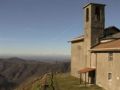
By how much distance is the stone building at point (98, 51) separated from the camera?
3222 centimetres

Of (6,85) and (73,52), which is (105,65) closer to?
(73,52)

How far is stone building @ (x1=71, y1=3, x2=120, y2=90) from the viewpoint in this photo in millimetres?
32219

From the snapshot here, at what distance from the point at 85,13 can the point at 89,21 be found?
2469mm

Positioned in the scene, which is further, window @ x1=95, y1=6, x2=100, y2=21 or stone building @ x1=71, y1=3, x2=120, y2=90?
window @ x1=95, y1=6, x2=100, y2=21

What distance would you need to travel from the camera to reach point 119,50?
1203 inches

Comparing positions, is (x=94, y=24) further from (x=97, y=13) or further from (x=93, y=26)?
(x=97, y=13)

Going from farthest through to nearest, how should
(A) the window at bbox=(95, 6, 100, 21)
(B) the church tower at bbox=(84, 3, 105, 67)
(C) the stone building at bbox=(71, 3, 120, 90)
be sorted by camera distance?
(A) the window at bbox=(95, 6, 100, 21) → (B) the church tower at bbox=(84, 3, 105, 67) → (C) the stone building at bbox=(71, 3, 120, 90)

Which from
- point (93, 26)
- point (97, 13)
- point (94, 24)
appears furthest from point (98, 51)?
point (97, 13)

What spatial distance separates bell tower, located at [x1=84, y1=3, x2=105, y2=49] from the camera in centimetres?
4078

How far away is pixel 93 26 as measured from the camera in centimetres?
4112

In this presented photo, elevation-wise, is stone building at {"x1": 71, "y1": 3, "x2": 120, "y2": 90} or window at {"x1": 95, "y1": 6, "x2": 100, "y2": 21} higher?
window at {"x1": 95, "y1": 6, "x2": 100, "y2": 21}

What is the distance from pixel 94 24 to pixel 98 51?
20.0 feet

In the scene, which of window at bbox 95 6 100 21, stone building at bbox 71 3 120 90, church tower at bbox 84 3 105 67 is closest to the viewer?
stone building at bbox 71 3 120 90

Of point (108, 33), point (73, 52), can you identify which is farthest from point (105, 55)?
point (73, 52)
